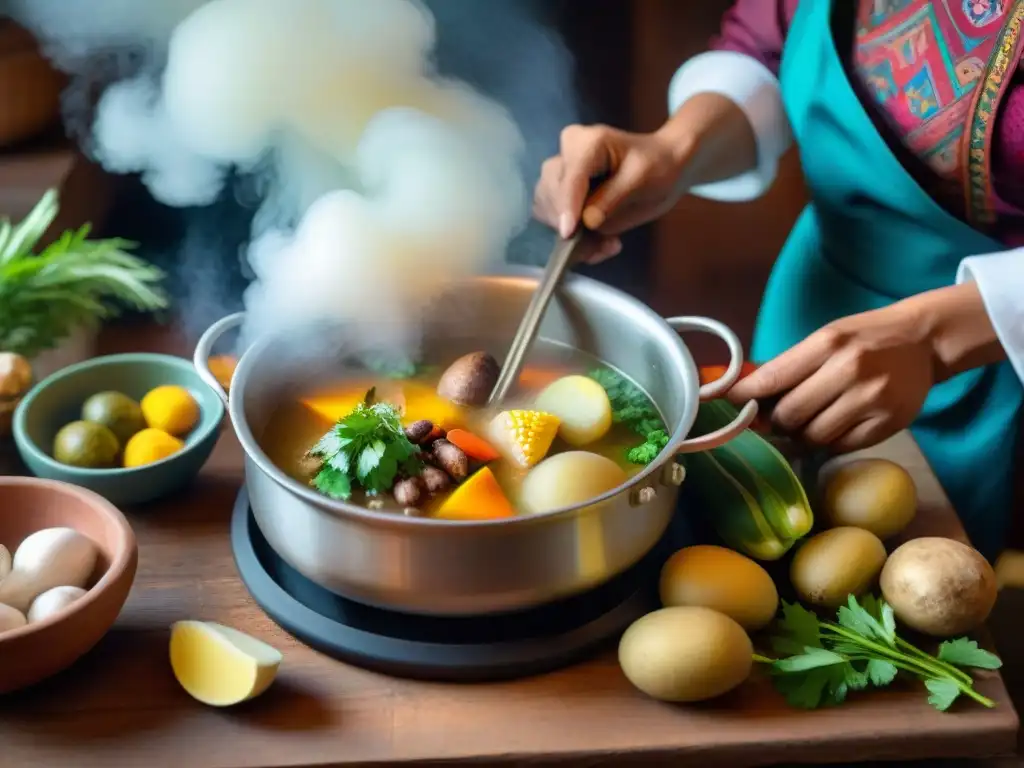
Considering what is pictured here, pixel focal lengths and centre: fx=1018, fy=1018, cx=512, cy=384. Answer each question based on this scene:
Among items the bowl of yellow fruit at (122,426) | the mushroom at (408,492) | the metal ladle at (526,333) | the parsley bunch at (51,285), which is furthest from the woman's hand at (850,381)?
the parsley bunch at (51,285)

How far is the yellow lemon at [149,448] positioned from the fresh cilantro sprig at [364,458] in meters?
0.21

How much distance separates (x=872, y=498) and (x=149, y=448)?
2.32 feet

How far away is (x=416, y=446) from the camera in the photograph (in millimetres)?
932

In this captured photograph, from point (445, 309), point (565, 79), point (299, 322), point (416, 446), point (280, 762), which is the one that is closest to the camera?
point (280, 762)

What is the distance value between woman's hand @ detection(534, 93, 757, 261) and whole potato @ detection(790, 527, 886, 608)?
454 millimetres

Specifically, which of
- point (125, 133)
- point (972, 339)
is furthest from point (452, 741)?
point (125, 133)

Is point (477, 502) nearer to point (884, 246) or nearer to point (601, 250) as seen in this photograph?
point (601, 250)

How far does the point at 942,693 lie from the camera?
826mm

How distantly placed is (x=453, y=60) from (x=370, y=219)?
2.14ft

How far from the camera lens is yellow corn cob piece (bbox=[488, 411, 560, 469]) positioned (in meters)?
0.98

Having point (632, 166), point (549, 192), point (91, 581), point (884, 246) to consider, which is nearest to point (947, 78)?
point (884, 246)

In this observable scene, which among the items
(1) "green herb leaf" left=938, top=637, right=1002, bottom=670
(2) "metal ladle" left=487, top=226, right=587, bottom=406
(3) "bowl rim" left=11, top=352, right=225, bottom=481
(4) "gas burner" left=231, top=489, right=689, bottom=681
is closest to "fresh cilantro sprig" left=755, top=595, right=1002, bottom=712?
(1) "green herb leaf" left=938, top=637, right=1002, bottom=670

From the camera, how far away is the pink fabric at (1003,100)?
3.62 feet

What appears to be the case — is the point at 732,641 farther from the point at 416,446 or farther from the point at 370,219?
the point at 370,219
